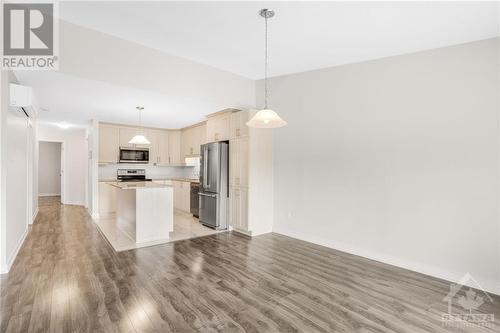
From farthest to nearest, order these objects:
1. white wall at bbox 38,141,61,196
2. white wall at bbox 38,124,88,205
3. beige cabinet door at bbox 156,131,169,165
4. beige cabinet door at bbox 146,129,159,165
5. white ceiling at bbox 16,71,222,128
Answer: white wall at bbox 38,141,61,196 → white wall at bbox 38,124,88,205 → beige cabinet door at bbox 156,131,169,165 → beige cabinet door at bbox 146,129,159,165 → white ceiling at bbox 16,71,222,128

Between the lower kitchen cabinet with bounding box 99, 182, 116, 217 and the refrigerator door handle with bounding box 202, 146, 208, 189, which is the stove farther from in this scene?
the refrigerator door handle with bounding box 202, 146, 208, 189

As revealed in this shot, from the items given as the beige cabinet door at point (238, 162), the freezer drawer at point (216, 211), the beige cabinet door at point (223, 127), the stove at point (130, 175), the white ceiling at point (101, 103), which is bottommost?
the freezer drawer at point (216, 211)

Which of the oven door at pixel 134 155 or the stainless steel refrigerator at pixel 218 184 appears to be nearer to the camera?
the stainless steel refrigerator at pixel 218 184

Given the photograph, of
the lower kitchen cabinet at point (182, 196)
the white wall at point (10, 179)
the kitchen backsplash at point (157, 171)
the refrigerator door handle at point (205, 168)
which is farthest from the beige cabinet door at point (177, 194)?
the white wall at point (10, 179)

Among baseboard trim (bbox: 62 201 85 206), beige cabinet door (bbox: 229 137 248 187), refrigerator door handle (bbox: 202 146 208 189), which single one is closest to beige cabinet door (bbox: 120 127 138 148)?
refrigerator door handle (bbox: 202 146 208 189)

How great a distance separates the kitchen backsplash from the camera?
7084 mm

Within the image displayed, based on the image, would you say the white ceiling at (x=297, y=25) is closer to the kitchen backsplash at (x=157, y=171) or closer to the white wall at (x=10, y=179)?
the white wall at (x=10, y=179)

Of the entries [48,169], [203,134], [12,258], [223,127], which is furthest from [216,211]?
[48,169]

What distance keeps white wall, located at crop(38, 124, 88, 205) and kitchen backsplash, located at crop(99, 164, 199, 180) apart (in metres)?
1.70

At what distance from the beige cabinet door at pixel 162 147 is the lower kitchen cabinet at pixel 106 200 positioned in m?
1.65

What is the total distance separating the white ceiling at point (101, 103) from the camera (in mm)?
3404

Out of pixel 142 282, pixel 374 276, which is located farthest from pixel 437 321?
pixel 142 282

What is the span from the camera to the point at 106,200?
257 inches

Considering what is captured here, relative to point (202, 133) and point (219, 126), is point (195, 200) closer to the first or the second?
point (202, 133)
